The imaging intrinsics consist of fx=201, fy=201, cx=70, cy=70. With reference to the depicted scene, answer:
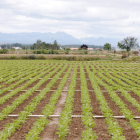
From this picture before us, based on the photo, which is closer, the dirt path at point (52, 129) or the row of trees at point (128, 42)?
the dirt path at point (52, 129)

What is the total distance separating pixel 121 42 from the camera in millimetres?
60250

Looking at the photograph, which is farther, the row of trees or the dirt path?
the row of trees

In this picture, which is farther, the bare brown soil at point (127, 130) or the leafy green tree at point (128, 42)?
the leafy green tree at point (128, 42)

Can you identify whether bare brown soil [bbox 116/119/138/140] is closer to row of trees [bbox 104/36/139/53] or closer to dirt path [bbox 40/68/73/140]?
dirt path [bbox 40/68/73/140]

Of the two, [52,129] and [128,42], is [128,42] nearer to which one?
[128,42]

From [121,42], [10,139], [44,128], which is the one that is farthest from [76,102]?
[121,42]

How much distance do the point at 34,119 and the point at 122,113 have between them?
132 inches

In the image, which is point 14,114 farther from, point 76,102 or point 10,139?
point 76,102

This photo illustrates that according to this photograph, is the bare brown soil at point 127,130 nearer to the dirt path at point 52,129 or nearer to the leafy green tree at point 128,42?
the dirt path at point 52,129

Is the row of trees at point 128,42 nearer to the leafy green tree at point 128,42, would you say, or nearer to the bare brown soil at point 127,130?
the leafy green tree at point 128,42

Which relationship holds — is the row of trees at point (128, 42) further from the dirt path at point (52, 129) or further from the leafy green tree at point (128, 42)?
the dirt path at point (52, 129)

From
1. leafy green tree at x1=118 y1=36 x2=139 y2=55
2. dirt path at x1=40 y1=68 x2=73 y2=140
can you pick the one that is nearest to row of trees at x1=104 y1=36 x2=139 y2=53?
leafy green tree at x1=118 y1=36 x2=139 y2=55

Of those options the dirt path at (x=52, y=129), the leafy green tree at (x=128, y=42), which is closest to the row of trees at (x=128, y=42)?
the leafy green tree at (x=128, y=42)

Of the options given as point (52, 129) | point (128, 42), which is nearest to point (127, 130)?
point (52, 129)
